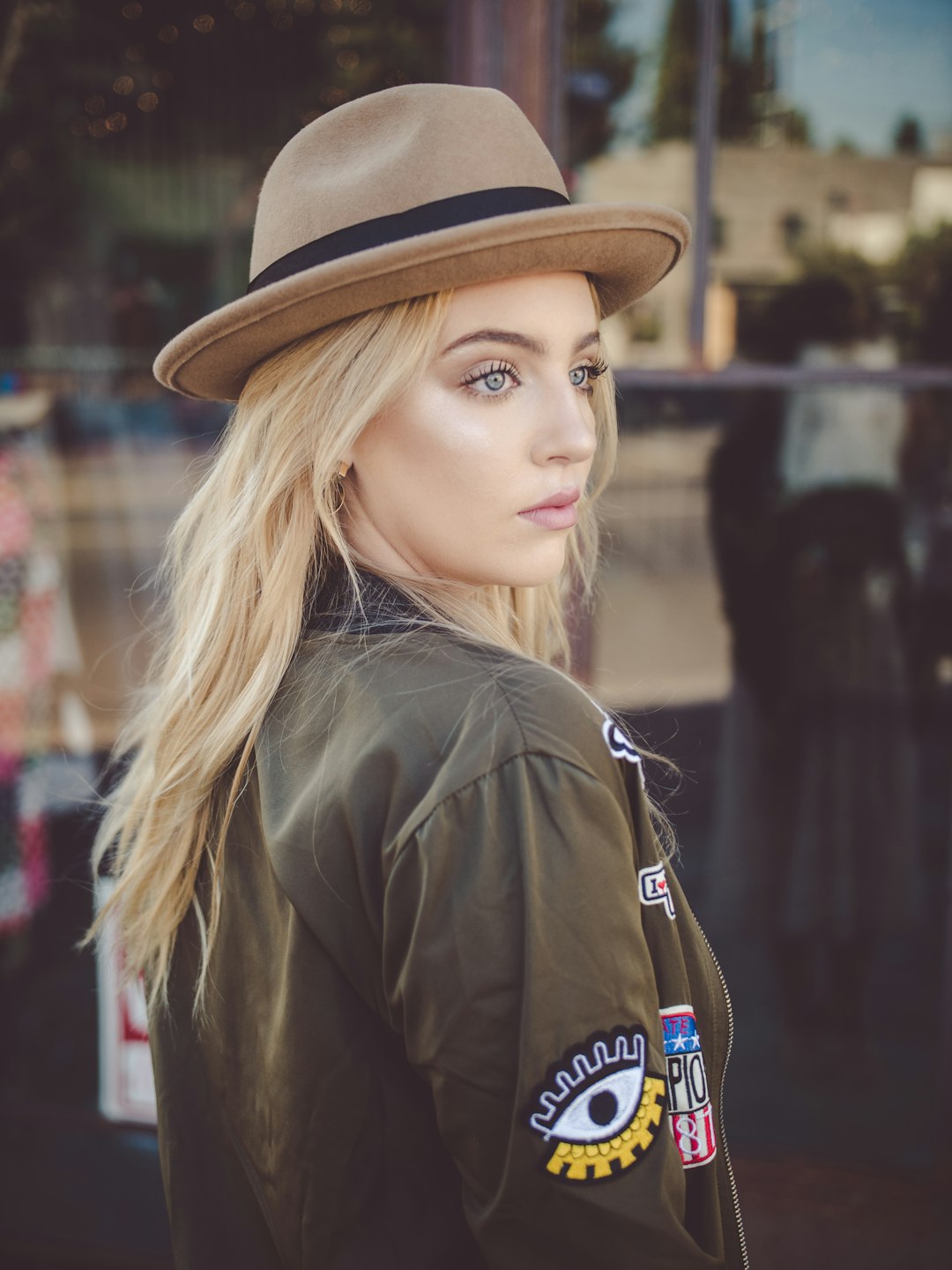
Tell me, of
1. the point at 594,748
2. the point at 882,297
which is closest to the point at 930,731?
the point at 882,297

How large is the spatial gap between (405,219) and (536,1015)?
2.06 ft

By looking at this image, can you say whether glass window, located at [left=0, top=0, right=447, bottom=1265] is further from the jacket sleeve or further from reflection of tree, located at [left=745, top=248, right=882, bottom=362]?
the jacket sleeve

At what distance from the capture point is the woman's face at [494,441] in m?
0.83

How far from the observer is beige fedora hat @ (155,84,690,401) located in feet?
2.56

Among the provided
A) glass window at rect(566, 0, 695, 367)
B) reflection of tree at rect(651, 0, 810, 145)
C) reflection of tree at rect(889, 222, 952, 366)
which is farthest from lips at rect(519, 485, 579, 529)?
reflection of tree at rect(889, 222, 952, 366)

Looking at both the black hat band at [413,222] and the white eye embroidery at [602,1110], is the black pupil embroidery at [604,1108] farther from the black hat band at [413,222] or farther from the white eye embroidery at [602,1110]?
the black hat band at [413,222]

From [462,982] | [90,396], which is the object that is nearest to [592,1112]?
[462,982]

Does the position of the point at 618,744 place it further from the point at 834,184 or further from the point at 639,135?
the point at 834,184

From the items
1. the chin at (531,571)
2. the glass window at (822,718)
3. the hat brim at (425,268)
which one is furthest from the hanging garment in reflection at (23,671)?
the chin at (531,571)

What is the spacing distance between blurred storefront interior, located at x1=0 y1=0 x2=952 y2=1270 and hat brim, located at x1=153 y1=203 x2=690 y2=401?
2.82ft

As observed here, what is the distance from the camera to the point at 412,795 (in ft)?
2.37

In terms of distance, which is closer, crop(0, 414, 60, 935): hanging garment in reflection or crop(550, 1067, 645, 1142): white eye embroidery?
crop(550, 1067, 645, 1142): white eye embroidery

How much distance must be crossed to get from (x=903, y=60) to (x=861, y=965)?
206 cm

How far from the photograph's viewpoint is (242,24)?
2504 mm
